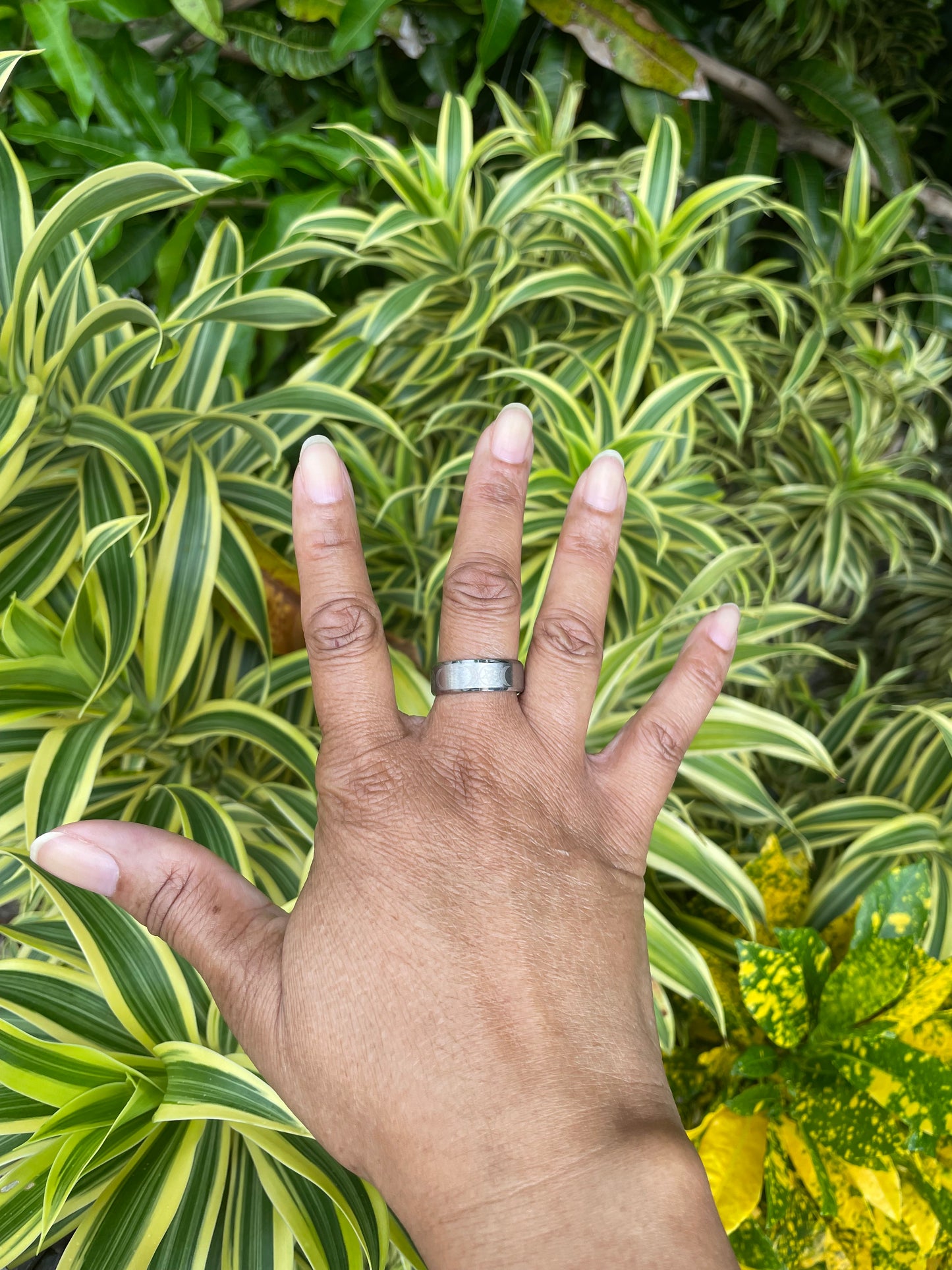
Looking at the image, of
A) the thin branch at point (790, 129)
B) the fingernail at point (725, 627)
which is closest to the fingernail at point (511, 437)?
the fingernail at point (725, 627)

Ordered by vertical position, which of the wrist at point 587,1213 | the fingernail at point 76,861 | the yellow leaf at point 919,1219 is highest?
the fingernail at point 76,861

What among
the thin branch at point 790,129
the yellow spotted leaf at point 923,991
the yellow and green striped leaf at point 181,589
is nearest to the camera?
the yellow and green striped leaf at point 181,589

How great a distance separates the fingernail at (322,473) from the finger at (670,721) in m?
0.37

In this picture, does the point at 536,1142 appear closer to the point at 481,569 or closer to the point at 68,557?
the point at 481,569

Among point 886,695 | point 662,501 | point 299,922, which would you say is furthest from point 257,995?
point 886,695

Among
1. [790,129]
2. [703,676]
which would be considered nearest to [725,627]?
[703,676]

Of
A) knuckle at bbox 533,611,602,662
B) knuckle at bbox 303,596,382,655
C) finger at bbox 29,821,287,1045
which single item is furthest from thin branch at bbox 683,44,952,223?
finger at bbox 29,821,287,1045

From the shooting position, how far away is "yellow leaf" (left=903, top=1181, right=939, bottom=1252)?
968 millimetres

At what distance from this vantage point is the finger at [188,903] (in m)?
0.62

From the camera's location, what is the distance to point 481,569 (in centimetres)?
72

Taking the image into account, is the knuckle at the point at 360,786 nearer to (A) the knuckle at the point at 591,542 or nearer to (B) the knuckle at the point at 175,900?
(B) the knuckle at the point at 175,900

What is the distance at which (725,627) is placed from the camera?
796mm

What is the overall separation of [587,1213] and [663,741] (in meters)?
0.39

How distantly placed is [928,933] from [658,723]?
2.29 feet
